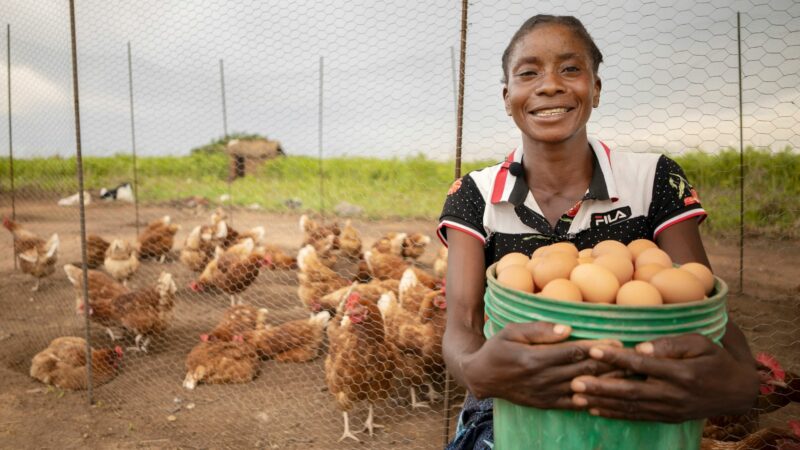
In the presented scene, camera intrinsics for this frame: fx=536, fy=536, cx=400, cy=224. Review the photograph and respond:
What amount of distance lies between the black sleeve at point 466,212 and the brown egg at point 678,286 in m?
0.57

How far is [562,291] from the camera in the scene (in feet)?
3.20

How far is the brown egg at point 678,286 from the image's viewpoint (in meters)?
0.95

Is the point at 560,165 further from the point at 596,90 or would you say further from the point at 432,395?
the point at 432,395

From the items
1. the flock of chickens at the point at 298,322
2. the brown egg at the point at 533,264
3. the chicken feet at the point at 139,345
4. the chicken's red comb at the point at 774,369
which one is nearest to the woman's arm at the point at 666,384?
the brown egg at the point at 533,264

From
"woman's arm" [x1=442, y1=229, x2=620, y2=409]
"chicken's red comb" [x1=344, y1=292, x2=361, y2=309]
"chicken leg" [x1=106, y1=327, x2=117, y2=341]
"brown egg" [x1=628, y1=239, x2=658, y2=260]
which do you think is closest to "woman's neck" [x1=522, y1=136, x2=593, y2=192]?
"brown egg" [x1=628, y1=239, x2=658, y2=260]

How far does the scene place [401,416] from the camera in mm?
3520

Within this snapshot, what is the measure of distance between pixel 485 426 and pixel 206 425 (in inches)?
107

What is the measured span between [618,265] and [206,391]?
3.75 meters

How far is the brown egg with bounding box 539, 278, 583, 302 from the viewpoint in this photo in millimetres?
968

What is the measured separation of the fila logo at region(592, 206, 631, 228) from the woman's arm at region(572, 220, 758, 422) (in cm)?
55

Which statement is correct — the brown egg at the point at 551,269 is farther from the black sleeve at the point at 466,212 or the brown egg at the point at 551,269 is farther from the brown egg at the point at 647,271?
the black sleeve at the point at 466,212

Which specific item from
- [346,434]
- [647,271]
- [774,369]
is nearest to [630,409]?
→ [647,271]

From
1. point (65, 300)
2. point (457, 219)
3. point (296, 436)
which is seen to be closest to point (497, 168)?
point (457, 219)

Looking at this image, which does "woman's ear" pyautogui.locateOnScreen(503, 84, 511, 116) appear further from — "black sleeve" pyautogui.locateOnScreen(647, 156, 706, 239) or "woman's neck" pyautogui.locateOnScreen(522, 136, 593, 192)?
"black sleeve" pyautogui.locateOnScreen(647, 156, 706, 239)
